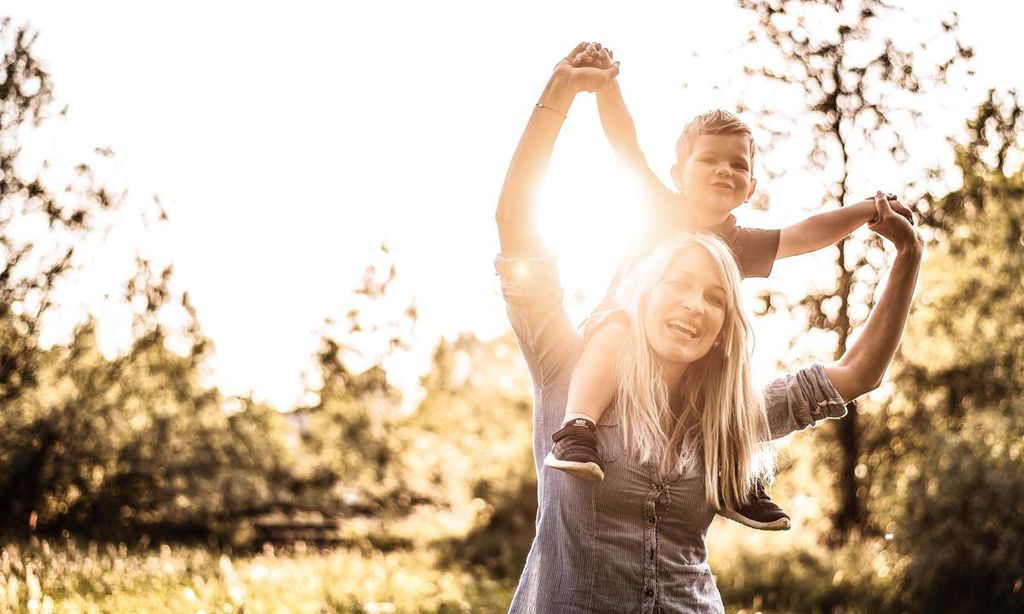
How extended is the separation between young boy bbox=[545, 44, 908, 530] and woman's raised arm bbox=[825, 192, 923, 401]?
90mm

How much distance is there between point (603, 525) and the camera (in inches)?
84.3

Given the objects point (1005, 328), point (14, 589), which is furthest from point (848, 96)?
point (14, 589)

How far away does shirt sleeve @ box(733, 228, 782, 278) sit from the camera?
10.00 ft

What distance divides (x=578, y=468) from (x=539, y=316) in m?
0.36

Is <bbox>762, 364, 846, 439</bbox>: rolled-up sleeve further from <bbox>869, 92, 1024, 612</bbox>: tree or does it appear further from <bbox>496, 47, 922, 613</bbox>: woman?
<bbox>869, 92, 1024, 612</bbox>: tree

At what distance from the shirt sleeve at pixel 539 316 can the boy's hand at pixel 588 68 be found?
428 mm

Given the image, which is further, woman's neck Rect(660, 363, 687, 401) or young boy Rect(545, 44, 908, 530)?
woman's neck Rect(660, 363, 687, 401)

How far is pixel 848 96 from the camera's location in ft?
59.8

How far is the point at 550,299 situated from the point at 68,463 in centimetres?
1927

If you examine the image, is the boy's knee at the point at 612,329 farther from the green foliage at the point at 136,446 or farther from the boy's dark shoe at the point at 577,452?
the green foliage at the point at 136,446

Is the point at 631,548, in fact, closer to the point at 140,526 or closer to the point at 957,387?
the point at 957,387

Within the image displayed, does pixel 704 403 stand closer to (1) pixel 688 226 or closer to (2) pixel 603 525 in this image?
(2) pixel 603 525

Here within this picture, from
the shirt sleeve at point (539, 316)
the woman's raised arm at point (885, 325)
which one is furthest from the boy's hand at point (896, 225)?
the shirt sleeve at point (539, 316)

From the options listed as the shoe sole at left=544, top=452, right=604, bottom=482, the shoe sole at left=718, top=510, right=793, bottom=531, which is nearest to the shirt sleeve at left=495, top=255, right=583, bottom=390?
the shoe sole at left=544, top=452, right=604, bottom=482
